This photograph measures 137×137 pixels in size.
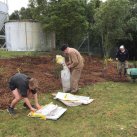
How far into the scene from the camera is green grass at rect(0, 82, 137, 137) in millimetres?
8117

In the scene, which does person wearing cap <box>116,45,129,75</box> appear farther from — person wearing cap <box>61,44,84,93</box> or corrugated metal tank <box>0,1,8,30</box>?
corrugated metal tank <box>0,1,8,30</box>

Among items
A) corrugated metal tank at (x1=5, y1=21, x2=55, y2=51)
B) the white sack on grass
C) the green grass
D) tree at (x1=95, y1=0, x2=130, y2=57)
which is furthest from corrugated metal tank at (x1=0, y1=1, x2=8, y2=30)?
the white sack on grass

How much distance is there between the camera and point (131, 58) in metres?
32.0

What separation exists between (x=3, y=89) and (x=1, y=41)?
86.7 ft

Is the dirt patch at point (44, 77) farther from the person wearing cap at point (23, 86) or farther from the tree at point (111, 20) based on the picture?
the tree at point (111, 20)

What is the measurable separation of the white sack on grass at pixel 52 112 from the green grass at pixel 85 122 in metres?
0.13

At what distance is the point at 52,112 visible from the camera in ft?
30.7

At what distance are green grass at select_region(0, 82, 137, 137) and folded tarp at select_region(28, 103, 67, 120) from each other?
0.14 m

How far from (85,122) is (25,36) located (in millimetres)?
23468

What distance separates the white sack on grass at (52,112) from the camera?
358 inches

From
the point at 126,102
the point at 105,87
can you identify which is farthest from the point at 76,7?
the point at 126,102

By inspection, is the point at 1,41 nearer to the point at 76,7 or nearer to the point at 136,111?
the point at 76,7

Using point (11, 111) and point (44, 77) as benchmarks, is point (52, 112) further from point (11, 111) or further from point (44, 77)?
point (44, 77)

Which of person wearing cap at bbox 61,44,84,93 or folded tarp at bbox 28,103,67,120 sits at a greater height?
person wearing cap at bbox 61,44,84,93
